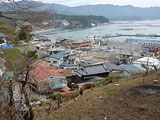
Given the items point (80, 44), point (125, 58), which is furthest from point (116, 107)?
point (80, 44)

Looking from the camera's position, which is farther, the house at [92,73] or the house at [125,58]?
the house at [125,58]

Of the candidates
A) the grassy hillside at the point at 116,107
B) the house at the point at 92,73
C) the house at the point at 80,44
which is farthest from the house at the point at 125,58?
the grassy hillside at the point at 116,107

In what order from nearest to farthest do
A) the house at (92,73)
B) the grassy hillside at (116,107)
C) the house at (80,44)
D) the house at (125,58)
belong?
the grassy hillside at (116,107) < the house at (92,73) < the house at (125,58) < the house at (80,44)

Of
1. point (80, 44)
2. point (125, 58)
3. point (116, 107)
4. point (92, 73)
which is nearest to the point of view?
point (116, 107)

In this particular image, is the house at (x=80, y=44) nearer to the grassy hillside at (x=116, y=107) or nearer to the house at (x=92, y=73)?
the house at (x=92, y=73)

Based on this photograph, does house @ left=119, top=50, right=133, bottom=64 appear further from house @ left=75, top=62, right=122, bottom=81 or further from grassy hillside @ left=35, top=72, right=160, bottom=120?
grassy hillside @ left=35, top=72, right=160, bottom=120

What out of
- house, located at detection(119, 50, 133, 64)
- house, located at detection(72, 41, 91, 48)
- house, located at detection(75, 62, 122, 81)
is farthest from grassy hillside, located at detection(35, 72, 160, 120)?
house, located at detection(72, 41, 91, 48)

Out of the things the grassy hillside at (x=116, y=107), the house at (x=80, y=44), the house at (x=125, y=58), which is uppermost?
the grassy hillside at (x=116, y=107)

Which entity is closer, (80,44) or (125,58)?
(125,58)

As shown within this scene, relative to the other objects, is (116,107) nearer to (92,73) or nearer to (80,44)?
(92,73)

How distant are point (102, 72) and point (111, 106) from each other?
574 cm

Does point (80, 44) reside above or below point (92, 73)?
below

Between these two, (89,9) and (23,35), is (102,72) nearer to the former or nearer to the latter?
(23,35)

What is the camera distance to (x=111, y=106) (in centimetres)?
284
